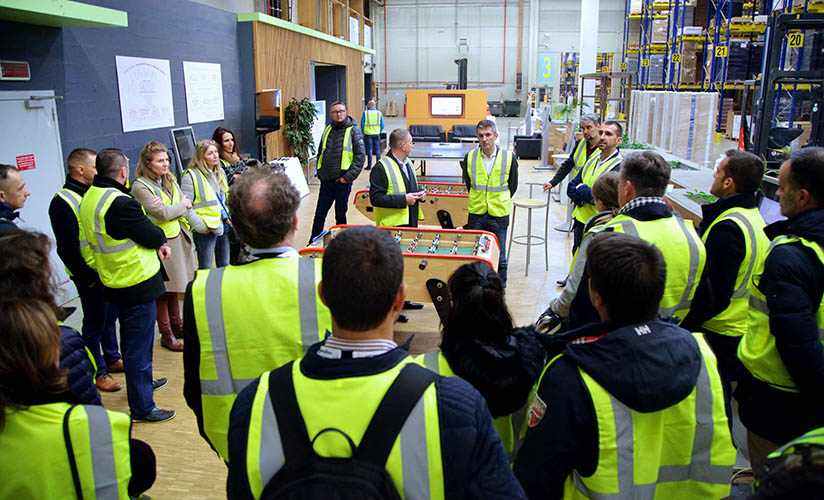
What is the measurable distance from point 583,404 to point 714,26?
35.5ft

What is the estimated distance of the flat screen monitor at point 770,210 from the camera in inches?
149

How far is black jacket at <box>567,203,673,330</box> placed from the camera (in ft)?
7.80

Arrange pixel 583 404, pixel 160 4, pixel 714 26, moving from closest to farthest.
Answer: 1. pixel 583 404
2. pixel 160 4
3. pixel 714 26

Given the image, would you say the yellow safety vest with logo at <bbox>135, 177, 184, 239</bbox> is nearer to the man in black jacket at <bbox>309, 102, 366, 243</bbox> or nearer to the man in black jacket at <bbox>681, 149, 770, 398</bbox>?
the man in black jacket at <bbox>309, 102, 366, 243</bbox>

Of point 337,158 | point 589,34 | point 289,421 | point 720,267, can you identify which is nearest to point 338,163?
point 337,158

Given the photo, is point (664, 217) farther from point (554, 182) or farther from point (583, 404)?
point (554, 182)

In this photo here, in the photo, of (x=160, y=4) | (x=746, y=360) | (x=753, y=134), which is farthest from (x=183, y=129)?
(x=746, y=360)

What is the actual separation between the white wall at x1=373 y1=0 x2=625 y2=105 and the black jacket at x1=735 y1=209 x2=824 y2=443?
24265mm

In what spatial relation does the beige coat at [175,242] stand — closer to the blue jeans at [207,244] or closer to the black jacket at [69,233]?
the blue jeans at [207,244]

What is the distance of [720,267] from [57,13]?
489 centimetres

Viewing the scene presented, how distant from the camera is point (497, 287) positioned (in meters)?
1.99

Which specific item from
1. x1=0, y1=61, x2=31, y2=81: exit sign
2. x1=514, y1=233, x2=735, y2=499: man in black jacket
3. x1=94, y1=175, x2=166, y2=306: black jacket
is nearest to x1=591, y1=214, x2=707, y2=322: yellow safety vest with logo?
x1=514, y1=233, x2=735, y2=499: man in black jacket

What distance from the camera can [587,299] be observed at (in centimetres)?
237

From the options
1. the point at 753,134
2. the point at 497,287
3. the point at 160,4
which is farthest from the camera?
the point at 160,4
